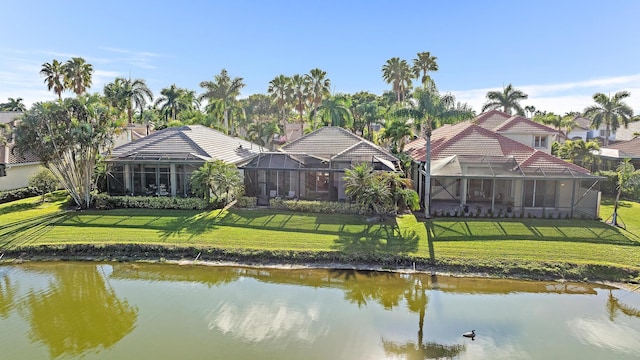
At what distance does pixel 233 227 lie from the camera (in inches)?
732

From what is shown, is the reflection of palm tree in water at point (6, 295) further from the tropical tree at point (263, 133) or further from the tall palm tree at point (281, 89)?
the tall palm tree at point (281, 89)

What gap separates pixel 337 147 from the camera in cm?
2581

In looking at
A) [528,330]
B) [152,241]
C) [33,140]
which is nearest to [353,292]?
[528,330]

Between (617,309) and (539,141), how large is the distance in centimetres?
1938

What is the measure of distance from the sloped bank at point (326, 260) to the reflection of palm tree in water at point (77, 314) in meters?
1.81

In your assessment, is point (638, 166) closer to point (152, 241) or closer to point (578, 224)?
point (578, 224)

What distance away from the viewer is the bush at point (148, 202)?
21.6 m

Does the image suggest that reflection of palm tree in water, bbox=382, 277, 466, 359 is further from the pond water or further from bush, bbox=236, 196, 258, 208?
bush, bbox=236, 196, 258, 208

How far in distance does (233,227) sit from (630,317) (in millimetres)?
15190

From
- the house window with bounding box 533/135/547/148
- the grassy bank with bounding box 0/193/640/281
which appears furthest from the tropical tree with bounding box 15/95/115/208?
the house window with bounding box 533/135/547/148

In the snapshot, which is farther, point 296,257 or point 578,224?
point 578,224

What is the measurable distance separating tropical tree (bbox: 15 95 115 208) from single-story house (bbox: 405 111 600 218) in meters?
18.2

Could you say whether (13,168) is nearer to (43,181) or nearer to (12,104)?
(43,181)

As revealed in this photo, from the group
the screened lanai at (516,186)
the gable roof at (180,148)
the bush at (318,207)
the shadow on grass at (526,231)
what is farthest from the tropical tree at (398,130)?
the gable roof at (180,148)
